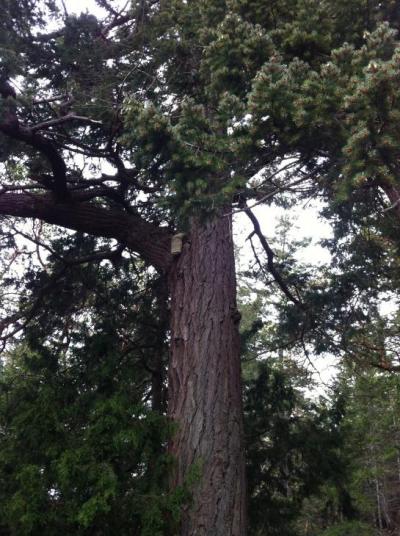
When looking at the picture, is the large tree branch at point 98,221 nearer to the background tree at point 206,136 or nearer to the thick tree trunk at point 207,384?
the background tree at point 206,136

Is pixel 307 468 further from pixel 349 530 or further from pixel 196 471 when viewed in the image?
pixel 196 471

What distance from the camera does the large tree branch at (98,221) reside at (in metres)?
5.09

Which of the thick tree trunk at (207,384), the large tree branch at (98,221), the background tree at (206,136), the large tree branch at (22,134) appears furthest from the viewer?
the large tree branch at (98,221)

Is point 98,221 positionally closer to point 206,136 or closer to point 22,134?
point 22,134

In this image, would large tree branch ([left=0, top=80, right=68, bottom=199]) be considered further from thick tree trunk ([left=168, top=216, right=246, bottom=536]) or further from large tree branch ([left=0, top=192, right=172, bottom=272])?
thick tree trunk ([left=168, top=216, right=246, bottom=536])

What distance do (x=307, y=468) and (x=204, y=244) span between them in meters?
2.64

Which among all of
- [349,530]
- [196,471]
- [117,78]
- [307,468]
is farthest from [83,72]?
[349,530]

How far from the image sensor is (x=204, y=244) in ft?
16.8

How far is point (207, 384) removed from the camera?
4180 millimetres

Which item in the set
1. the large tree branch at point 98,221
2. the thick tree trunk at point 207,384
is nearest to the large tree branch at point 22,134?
the large tree branch at point 98,221

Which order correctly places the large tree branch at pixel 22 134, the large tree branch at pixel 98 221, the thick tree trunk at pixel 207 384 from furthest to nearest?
the large tree branch at pixel 98 221
the large tree branch at pixel 22 134
the thick tree trunk at pixel 207 384

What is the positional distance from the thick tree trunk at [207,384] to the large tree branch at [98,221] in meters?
0.32

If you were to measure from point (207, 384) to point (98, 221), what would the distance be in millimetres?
2162

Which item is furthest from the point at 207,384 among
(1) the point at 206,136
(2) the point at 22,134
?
(2) the point at 22,134
